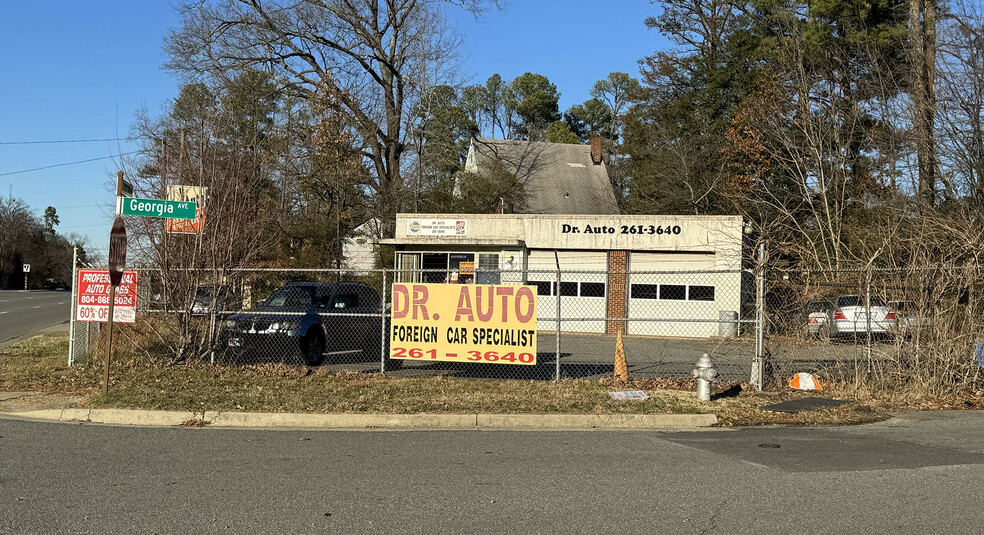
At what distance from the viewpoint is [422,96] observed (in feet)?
116

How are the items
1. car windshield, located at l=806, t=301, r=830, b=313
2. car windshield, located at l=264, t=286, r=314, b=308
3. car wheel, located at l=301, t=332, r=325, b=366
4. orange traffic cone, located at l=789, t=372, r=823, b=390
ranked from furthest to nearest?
car windshield, located at l=264, t=286, r=314, b=308 → car wheel, located at l=301, t=332, r=325, b=366 → car windshield, located at l=806, t=301, r=830, b=313 → orange traffic cone, located at l=789, t=372, r=823, b=390

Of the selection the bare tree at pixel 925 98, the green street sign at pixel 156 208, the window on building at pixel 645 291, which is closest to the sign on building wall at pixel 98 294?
the green street sign at pixel 156 208

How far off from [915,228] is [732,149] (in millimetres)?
23689

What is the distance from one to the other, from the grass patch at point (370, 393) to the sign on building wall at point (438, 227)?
12.7 m

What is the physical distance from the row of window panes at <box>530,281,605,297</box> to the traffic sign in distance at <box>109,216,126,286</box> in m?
15.1

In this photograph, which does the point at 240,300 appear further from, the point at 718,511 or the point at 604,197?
the point at 604,197

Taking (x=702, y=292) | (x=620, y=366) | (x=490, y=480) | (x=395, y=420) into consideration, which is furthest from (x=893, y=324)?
(x=702, y=292)

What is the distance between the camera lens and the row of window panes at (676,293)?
2353 cm

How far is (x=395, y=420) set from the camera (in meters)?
9.31

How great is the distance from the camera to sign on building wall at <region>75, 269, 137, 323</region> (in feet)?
40.7

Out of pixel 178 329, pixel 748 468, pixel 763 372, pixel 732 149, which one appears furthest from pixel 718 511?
pixel 732 149

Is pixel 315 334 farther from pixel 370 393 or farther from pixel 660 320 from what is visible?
pixel 660 320

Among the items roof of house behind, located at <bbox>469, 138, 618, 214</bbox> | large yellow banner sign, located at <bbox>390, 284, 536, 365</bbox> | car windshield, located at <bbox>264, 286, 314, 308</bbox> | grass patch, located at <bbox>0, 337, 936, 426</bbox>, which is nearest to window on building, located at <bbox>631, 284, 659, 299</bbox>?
grass patch, located at <bbox>0, 337, 936, 426</bbox>

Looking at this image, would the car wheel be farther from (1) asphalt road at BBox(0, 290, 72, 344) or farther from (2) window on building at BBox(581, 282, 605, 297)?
(2) window on building at BBox(581, 282, 605, 297)
